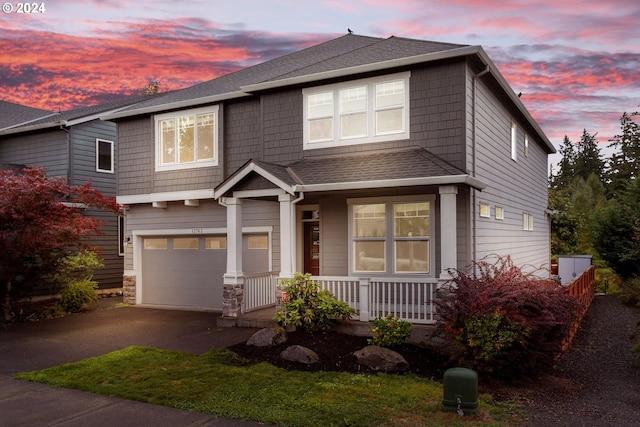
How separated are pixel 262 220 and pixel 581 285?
809cm

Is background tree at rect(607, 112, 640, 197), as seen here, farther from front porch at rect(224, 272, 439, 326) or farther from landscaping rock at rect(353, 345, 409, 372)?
landscaping rock at rect(353, 345, 409, 372)

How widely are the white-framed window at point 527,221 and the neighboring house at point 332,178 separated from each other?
0.19 meters

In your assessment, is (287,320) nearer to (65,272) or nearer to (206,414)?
(206,414)

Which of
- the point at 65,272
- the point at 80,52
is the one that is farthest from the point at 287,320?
the point at 80,52

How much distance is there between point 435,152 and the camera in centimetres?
1047

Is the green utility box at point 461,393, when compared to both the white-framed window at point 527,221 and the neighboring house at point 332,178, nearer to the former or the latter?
the neighboring house at point 332,178

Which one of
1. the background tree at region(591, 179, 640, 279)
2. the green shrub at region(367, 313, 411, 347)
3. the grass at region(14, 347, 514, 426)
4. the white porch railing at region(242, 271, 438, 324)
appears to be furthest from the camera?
the background tree at region(591, 179, 640, 279)

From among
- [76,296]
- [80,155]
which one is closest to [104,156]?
[80,155]

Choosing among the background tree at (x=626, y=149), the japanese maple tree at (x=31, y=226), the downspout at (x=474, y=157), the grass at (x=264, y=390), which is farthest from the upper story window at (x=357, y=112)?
the background tree at (x=626, y=149)

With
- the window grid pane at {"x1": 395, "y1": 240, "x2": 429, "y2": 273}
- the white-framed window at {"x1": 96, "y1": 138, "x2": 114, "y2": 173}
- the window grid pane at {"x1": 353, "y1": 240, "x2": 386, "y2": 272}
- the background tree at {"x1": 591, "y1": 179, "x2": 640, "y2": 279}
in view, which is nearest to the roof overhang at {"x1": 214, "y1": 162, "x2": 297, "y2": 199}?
the window grid pane at {"x1": 353, "y1": 240, "x2": 386, "y2": 272}

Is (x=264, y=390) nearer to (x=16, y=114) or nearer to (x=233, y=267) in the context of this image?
(x=233, y=267)

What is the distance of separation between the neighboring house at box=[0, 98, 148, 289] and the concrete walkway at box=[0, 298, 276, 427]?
82.4 inches

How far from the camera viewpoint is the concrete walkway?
5652 mm

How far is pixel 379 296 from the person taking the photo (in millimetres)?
9961
